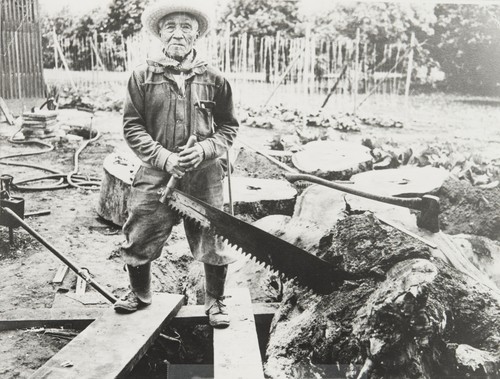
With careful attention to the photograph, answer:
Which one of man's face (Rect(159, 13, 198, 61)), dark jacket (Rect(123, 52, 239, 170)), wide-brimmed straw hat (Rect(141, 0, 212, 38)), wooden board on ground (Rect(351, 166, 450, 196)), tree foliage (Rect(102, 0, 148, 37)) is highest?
tree foliage (Rect(102, 0, 148, 37))

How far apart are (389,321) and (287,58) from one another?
5507 millimetres

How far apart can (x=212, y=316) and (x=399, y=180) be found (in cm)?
198

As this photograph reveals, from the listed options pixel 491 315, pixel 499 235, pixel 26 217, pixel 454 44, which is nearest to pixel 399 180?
pixel 499 235

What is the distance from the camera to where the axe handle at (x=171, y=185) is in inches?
102

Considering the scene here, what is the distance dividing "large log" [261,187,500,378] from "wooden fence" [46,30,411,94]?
2392 millimetres

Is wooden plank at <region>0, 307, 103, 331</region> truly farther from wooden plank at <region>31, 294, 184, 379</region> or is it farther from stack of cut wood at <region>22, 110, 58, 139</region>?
stack of cut wood at <region>22, 110, 58, 139</region>

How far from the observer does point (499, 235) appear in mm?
3984

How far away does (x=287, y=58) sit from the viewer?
7367mm

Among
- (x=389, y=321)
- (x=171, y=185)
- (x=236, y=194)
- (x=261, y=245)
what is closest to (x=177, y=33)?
(x=171, y=185)

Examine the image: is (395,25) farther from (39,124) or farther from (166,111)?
(39,124)

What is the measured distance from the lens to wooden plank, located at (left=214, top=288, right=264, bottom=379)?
2.38m

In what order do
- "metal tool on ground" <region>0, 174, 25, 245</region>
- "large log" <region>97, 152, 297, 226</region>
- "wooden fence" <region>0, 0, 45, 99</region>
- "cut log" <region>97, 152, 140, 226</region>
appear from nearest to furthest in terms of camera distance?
"metal tool on ground" <region>0, 174, 25, 245</region> < "wooden fence" <region>0, 0, 45, 99</region> < "large log" <region>97, 152, 297, 226</region> < "cut log" <region>97, 152, 140, 226</region>

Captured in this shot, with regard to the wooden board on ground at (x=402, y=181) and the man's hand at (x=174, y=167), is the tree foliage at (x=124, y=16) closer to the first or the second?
the man's hand at (x=174, y=167)

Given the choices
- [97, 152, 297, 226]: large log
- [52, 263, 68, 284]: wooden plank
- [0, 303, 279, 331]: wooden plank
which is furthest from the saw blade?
[52, 263, 68, 284]: wooden plank
